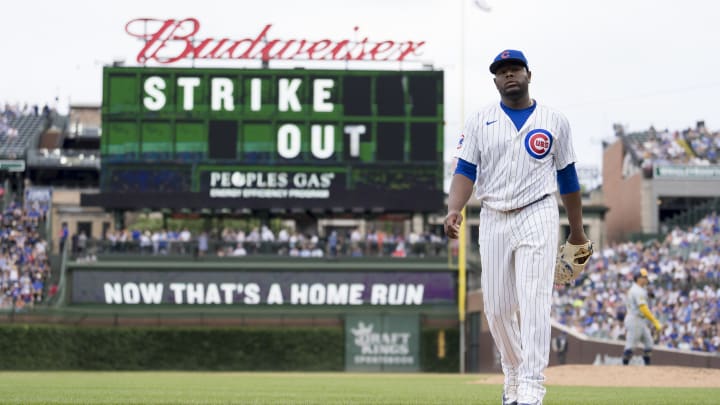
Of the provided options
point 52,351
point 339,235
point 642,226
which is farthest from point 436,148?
point 642,226

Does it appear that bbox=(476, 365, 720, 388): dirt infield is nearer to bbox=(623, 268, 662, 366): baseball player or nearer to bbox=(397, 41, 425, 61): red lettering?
bbox=(623, 268, 662, 366): baseball player

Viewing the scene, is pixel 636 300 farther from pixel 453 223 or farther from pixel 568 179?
pixel 453 223

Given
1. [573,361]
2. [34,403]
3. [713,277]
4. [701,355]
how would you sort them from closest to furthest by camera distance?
[34,403] < [701,355] < [713,277] < [573,361]

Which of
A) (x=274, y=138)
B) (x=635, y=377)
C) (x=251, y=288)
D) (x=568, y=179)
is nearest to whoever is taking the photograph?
(x=568, y=179)

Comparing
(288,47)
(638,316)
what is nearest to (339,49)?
(288,47)

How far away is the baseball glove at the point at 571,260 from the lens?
7777 mm

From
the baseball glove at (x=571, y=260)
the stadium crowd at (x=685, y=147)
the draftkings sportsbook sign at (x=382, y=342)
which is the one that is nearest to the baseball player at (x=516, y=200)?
the baseball glove at (x=571, y=260)

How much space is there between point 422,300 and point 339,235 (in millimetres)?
4067

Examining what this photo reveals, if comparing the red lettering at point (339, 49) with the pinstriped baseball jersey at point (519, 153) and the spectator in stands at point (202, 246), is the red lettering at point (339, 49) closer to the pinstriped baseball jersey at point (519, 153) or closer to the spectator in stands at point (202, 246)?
the spectator in stands at point (202, 246)

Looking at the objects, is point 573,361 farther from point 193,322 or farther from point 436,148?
point 193,322

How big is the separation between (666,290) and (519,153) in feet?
82.4

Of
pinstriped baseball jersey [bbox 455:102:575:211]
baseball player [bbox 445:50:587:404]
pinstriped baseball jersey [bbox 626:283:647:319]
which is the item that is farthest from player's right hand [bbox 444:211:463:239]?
pinstriped baseball jersey [bbox 626:283:647:319]

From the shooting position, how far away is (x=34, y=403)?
32.8 ft

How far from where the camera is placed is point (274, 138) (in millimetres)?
37406
